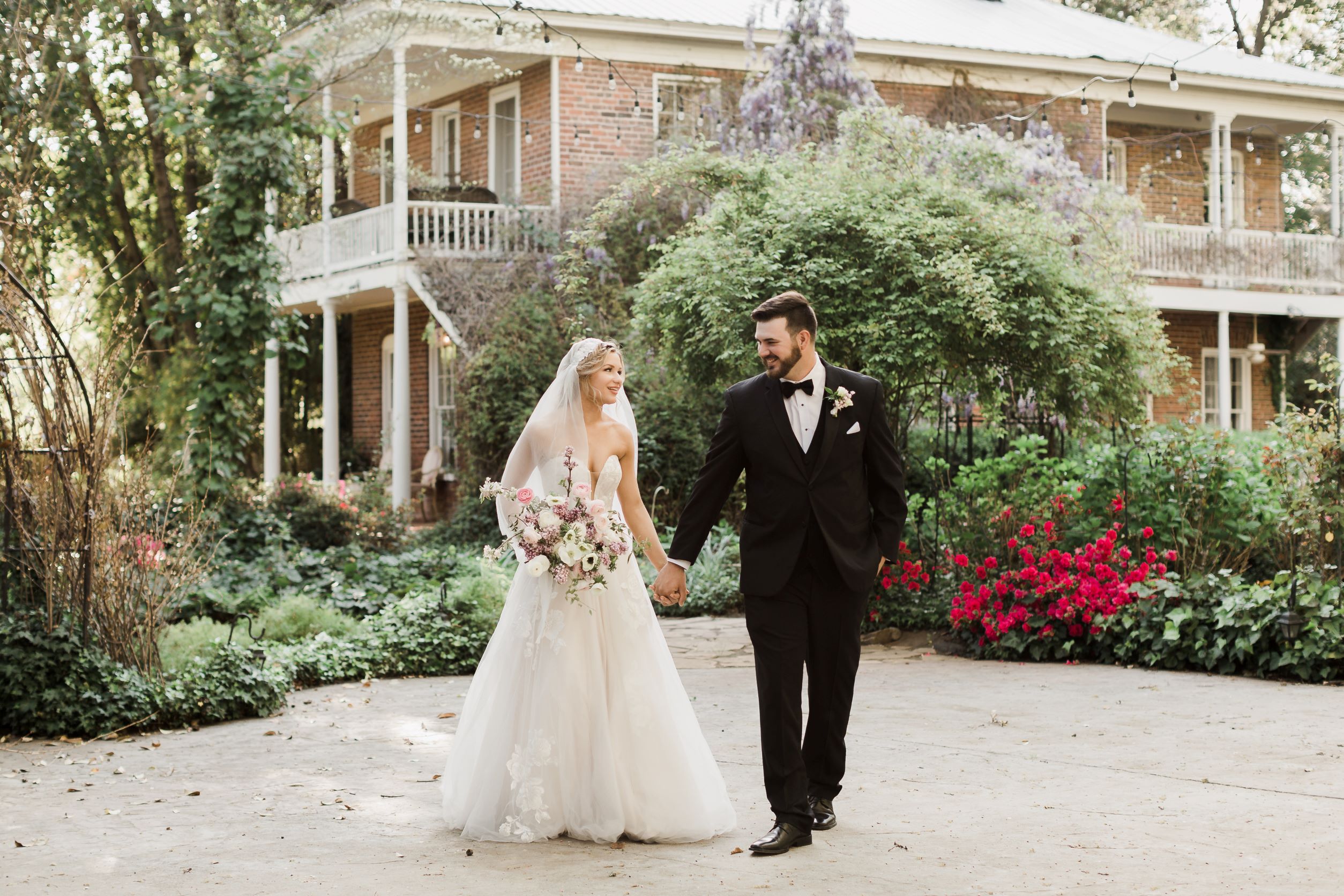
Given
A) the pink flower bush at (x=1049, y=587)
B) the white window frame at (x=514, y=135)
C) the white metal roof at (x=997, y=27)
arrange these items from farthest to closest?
the white window frame at (x=514, y=135) < the white metal roof at (x=997, y=27) < the pink flower bush at (x=1049, y=587)

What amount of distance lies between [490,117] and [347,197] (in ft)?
13.5

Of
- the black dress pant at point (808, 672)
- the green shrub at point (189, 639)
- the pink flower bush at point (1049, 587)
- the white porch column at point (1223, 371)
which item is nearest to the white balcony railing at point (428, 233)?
the green shrub at point (189, 639)

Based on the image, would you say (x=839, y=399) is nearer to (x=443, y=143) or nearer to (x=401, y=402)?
(x=401, y=402)

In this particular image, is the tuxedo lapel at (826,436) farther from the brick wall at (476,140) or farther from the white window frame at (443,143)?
the white window frame at (443,143)

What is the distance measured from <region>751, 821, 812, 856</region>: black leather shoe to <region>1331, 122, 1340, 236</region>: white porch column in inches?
838

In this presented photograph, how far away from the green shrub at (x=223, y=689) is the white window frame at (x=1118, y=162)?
1818 centimetres

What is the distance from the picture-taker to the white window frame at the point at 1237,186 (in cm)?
2441

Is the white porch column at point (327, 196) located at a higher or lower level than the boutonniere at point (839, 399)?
higher

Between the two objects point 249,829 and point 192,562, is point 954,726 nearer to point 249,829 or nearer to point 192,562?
point 249,829

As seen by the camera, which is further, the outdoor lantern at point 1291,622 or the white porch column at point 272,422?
the white porch column at point 272,422

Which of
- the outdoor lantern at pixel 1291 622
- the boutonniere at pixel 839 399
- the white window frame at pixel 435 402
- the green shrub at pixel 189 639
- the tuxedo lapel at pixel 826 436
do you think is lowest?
the green shrub at pixel 189 639

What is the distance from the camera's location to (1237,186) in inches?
977

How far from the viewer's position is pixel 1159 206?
2370 centimetres

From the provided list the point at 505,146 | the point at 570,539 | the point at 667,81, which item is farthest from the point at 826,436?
the point at 505,146
